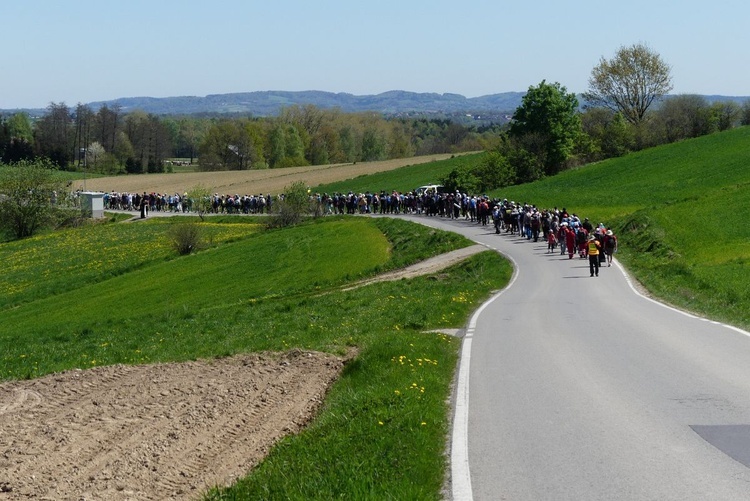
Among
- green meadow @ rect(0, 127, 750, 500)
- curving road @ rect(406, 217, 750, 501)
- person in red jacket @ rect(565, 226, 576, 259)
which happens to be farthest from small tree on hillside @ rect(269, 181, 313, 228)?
curving road @ rect(406, 217, 750, 501)

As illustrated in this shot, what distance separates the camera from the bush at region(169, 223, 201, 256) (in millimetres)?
51625

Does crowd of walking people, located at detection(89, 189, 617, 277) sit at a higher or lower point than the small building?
higher

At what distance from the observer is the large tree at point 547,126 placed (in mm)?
81375

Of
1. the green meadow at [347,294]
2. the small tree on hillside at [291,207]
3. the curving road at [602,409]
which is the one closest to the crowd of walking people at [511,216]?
the green meadow at [347,294]

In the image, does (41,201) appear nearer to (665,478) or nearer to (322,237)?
(322,237)

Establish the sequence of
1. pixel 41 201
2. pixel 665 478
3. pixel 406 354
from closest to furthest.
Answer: pixel 665 478, pixel 406 354, pixel 41 201

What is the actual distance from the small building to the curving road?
61293 millimetres

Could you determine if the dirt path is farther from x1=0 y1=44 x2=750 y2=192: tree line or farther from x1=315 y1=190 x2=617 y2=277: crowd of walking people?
x1=0 y1=44 x2=750 y2=192: tree line

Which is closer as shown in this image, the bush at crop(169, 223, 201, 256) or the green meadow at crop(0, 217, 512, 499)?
the green meadow at crop(0, 217, 512, 499)

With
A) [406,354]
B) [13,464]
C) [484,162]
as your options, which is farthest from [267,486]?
[484,162]

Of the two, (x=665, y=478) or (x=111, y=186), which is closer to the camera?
(x=665, y=478)

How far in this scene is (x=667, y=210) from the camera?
46656 mm

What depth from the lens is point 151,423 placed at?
1073cm

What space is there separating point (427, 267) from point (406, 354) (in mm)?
20945
